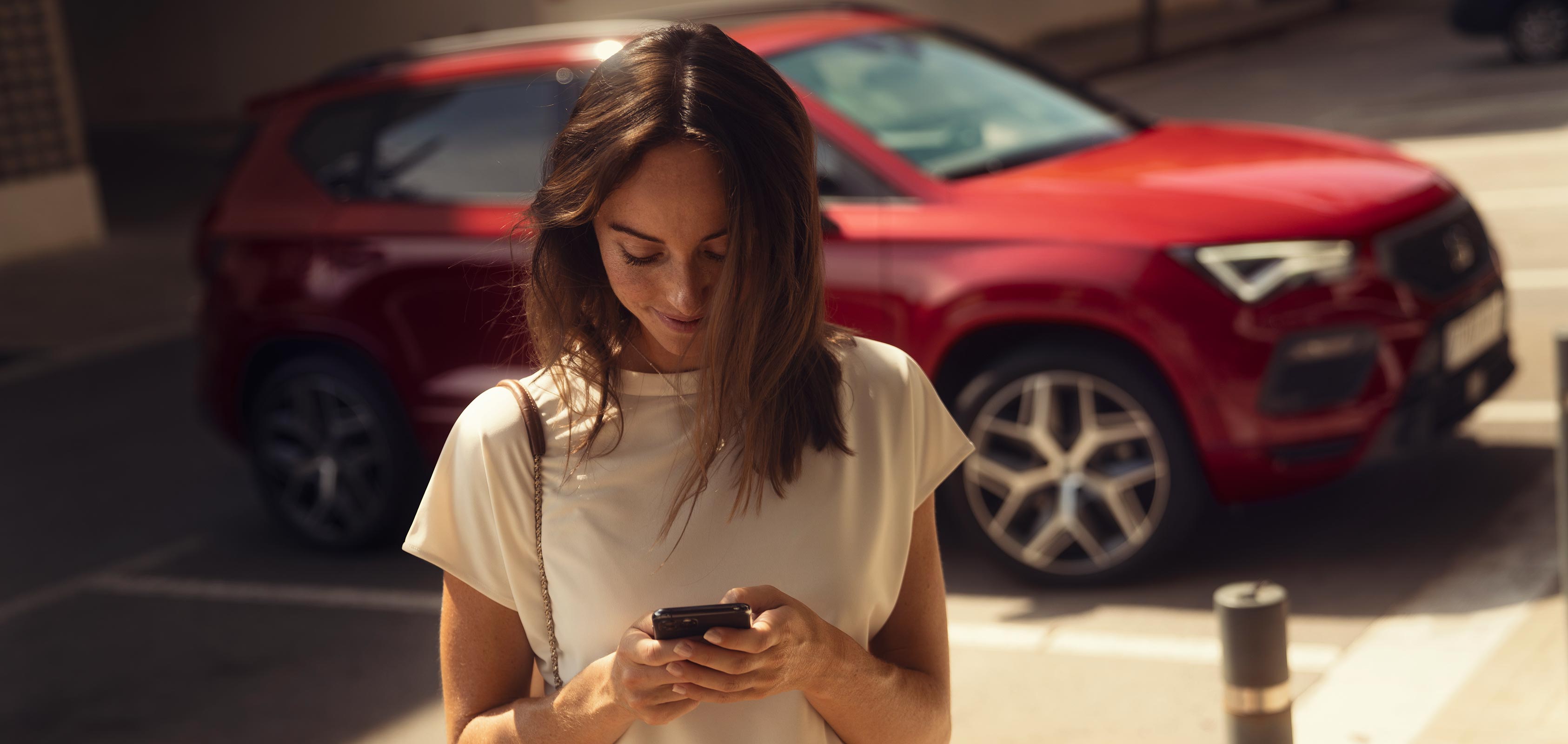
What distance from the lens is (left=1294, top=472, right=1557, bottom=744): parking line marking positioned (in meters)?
4.13

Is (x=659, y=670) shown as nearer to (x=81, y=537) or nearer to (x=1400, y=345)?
(x=1400, y=345)

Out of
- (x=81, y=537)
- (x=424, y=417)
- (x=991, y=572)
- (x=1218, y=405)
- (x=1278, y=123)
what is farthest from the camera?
(x=1278, y=123)

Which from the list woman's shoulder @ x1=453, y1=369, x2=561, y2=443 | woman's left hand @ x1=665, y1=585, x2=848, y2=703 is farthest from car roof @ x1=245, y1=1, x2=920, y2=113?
woman's left hand @ x1=665, y1=585, x2=848, y2=703

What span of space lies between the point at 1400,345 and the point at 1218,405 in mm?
558

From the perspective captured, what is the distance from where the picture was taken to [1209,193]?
4.99 meters

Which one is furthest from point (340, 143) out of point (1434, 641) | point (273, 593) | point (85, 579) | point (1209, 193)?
point (1434, 641)

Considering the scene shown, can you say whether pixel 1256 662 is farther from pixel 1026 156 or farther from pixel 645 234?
pixel 1026 156

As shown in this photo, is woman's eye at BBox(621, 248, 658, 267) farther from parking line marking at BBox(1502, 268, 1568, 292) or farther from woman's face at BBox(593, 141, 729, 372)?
parking line marking at BBox(1502, 268, 1568, 292)

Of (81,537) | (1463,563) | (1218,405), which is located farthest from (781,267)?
(81,537)

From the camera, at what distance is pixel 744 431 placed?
1.85 metres

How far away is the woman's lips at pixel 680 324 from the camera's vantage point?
1823 millimetres

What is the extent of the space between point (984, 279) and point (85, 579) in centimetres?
373

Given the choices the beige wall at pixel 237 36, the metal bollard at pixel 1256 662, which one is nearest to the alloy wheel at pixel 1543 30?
the beige wall at pixel 237 36

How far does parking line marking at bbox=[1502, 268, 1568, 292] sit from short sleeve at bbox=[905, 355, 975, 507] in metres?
7.08
